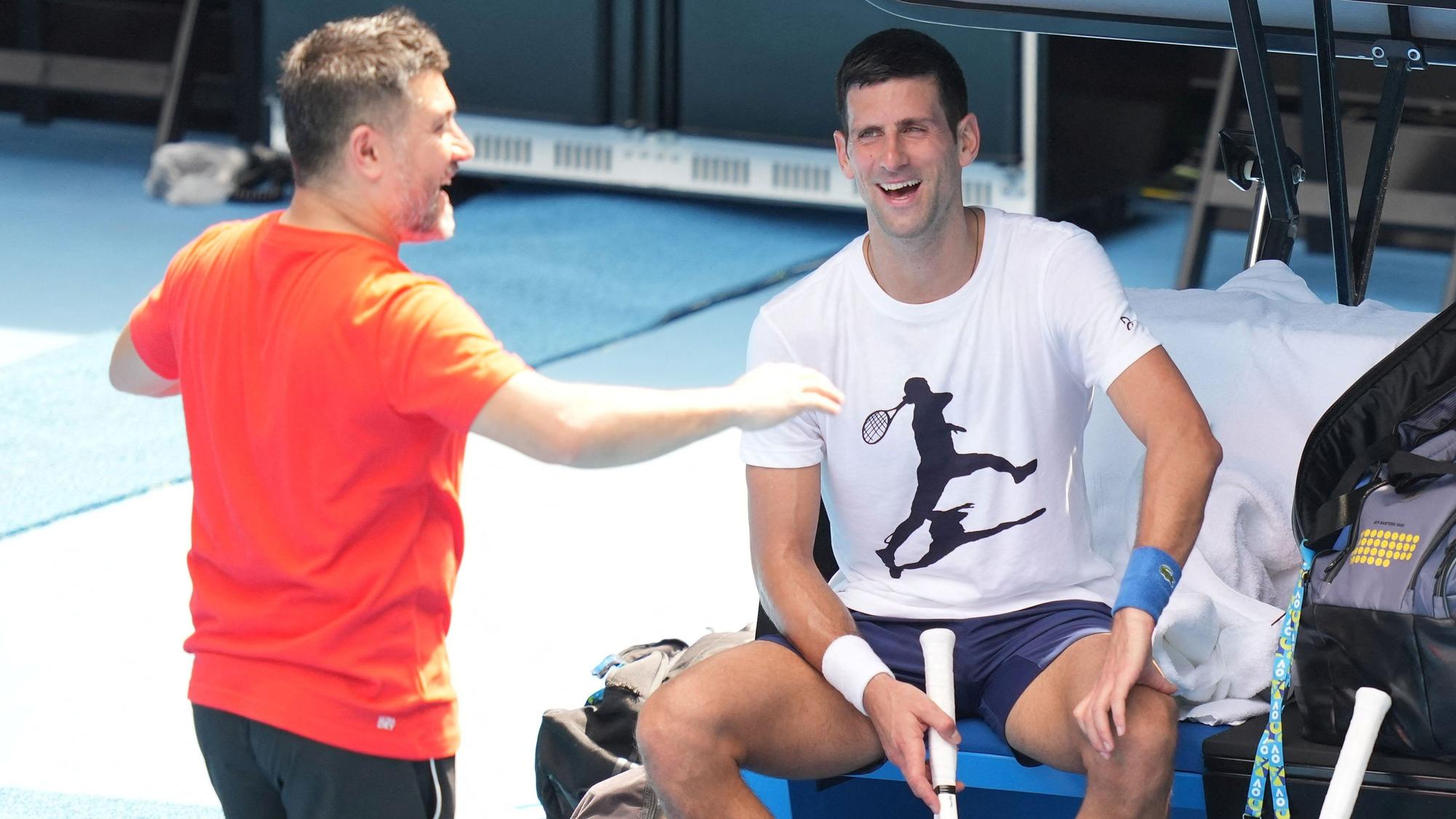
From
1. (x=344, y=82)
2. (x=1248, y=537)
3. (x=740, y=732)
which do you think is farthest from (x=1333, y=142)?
(x=344, y=82)

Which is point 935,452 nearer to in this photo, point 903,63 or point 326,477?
point 903,63

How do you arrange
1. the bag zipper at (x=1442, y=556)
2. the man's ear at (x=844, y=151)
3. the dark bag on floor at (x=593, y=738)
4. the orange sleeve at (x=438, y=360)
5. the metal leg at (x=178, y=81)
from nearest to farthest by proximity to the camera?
the orange sleeve at (x=438, y=360) → the bag zipper at (x=1442, y=556) → the man's ear at (x=844, y=151) → the dark bag on floor at (x=593, y=738) → the metal leg at (x=178, y=81)

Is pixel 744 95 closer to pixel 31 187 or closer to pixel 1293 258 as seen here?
pixel 1293 258

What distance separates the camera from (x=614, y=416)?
1.78 meters

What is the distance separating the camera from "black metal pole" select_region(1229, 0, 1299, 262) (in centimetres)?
288

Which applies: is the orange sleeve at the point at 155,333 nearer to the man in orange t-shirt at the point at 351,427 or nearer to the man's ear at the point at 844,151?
the man in orange t-shirt at the point at 351,427

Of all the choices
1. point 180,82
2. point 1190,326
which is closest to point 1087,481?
point 1190,326

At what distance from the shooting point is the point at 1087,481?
2.95 meters

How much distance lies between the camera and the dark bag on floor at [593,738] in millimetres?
2789

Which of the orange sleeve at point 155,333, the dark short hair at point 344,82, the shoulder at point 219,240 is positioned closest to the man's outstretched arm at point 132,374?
the orange sleeve at point 155,333

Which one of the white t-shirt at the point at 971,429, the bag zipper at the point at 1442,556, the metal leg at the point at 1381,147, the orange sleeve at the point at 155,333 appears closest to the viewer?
the orange sleeve at the point at 155,333

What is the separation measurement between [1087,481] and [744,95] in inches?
158

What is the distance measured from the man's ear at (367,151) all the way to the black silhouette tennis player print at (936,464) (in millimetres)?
945

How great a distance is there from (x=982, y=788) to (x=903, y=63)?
1.05 metres
